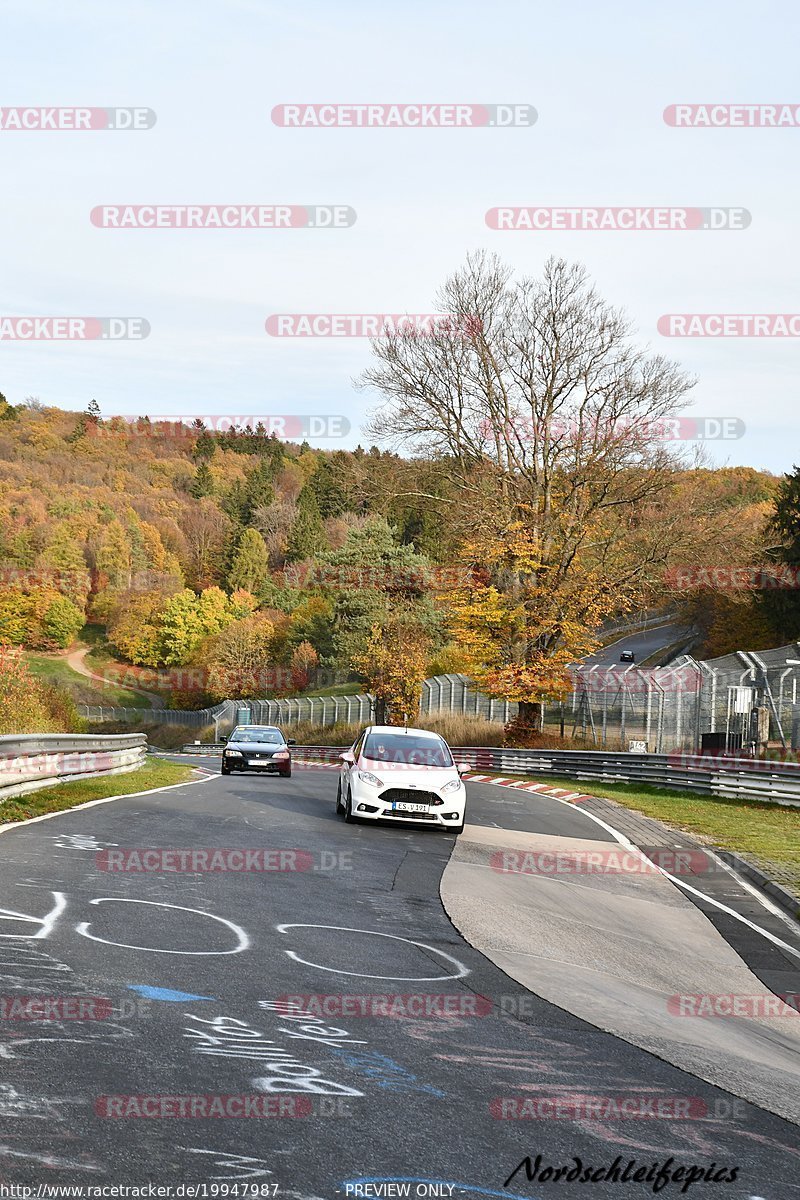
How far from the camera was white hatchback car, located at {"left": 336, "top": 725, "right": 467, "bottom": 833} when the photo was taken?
17.3m

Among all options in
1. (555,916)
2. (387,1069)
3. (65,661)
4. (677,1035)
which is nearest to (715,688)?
(555,916)

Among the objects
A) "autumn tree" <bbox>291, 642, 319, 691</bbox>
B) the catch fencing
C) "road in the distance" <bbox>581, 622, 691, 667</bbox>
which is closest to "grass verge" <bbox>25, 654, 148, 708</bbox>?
"autumn tree" <bbox>291, 642, 319, 691</bbox>

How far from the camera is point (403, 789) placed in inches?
683

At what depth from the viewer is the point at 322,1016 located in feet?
20.6

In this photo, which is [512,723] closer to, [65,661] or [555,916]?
[555,916]

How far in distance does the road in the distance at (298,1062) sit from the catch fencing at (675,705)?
2264 centimetres

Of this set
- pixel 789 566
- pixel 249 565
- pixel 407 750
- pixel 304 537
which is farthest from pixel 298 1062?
pixel 304 537

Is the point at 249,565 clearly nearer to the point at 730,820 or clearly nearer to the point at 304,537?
the point at 304,537

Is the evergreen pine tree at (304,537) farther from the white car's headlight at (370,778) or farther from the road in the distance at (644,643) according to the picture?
the white car's headlight at (370,778)

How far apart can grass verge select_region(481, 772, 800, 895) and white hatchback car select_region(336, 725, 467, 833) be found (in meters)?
4.26

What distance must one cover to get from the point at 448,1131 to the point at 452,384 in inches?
1470

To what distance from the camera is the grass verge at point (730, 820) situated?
55.4 feet

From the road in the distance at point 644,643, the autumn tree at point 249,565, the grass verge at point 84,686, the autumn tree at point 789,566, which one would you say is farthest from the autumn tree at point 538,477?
the autumn tree at point 249,565

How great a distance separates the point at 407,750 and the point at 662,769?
47.3ft
